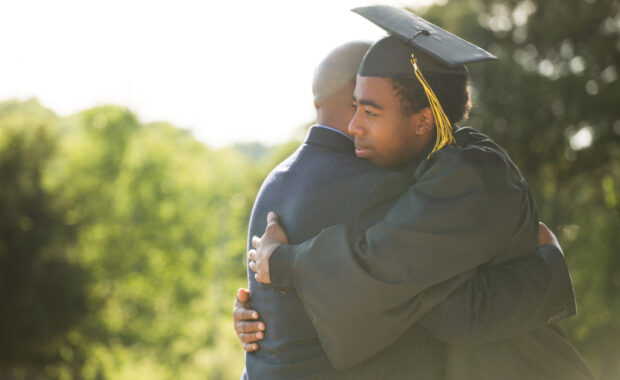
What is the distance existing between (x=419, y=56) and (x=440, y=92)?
0.50ft

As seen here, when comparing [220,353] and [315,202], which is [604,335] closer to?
[220,353]

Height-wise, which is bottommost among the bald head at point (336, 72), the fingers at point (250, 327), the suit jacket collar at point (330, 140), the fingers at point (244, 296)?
the fingers at point (250, 327)

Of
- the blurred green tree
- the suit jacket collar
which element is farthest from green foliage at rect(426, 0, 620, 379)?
the suit jacket collar

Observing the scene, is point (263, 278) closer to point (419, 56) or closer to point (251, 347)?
point (251, 347)

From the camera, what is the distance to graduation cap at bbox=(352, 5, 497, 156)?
2.48 metres

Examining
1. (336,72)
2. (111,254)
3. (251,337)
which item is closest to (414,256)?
(251,337)

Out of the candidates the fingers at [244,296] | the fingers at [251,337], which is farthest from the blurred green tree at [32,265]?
the fingers at [251,337]

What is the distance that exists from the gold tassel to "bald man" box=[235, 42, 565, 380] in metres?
0.18

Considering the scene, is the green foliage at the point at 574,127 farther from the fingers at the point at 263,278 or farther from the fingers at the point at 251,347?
the fingers at the point at 263,278

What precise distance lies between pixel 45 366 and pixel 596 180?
68.3 ft

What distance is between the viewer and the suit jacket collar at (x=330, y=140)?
8.56ft

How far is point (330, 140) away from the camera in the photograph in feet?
8.59

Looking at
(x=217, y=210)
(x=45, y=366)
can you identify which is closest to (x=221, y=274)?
(x=217, y=210)

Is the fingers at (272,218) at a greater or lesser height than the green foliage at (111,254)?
greater
